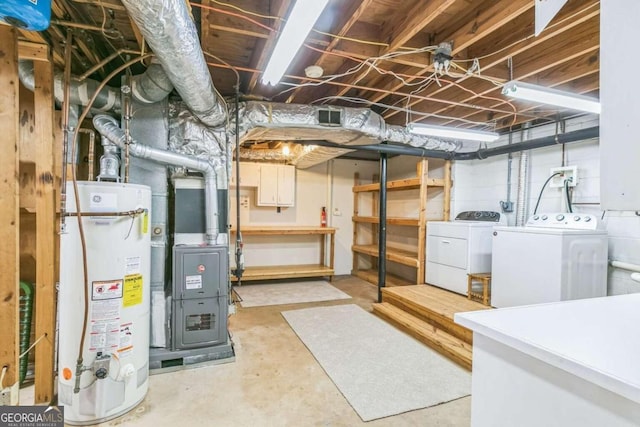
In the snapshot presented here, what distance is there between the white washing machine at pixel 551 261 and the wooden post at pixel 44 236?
3908mm

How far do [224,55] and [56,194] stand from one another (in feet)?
5.30

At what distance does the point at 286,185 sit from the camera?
5727 mm

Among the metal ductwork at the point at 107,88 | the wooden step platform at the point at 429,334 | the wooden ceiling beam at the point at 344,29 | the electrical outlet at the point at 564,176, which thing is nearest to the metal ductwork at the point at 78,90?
the metal ductwork at the point at 107,88

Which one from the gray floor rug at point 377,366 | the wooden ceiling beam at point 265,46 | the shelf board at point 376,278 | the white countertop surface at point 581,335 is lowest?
the gray floor rug at point 377,366

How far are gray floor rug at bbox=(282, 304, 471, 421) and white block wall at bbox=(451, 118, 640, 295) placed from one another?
1810 millimetres

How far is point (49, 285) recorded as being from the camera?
2170 mm

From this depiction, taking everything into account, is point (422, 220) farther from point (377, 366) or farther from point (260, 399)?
point (260, 399)

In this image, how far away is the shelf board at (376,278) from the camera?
5515 millimetres

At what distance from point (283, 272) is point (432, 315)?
2813 mm

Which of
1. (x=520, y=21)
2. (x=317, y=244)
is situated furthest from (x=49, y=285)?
(x=317, y=244)

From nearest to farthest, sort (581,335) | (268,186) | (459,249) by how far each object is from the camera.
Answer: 1. (581,335)
2. (459,249)
3. (268,186)

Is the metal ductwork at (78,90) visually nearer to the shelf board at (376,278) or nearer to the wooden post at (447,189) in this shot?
the wooden post at (447,189)

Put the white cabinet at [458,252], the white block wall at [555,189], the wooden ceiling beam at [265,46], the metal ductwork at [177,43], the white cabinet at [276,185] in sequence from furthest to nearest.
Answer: the white cabinet at [276,185], the white cabinet at [458,252], the white block wall at [555,189], the wooden ceiling beam at [265,46], the metal ductwork at [177,43]

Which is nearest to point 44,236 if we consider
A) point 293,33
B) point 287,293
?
point 293,33
